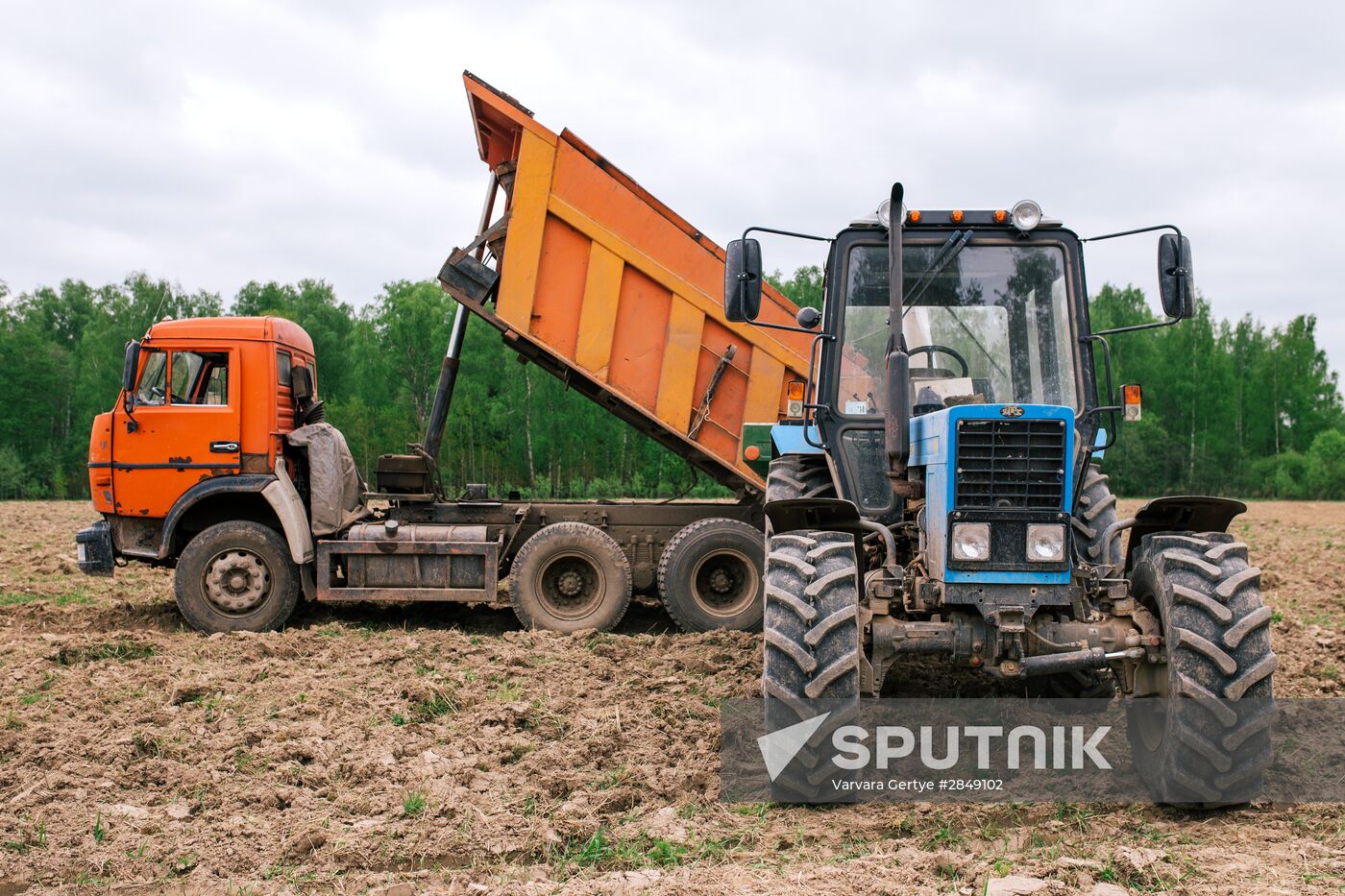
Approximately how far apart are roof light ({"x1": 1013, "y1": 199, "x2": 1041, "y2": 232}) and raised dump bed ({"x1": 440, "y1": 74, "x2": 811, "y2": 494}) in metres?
3.60

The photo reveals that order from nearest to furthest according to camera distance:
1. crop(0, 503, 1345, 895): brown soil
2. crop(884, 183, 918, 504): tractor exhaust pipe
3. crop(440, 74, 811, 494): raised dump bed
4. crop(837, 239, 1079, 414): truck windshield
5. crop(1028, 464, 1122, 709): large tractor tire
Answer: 1. crop(0, 503, 1345, 895): brown soil
2. crop(884, 183, 918, 504): tractor exhaust pipe
3. crop(1028, 464, 1122, 709): large tractor tire
4. crop(837, 239, 1079, 414): truck windshield
5. crop(440, 74, 811, 494): raised dump bed

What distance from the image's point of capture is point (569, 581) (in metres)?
9.12

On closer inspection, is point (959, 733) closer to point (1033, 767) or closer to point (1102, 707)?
point (1033, 767)

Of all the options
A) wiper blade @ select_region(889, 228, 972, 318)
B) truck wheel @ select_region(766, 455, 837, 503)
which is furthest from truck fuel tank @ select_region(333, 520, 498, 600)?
wiper blade @ select_region(889, 228, 972, 318)

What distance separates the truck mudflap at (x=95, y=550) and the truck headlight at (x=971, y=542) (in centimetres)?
728

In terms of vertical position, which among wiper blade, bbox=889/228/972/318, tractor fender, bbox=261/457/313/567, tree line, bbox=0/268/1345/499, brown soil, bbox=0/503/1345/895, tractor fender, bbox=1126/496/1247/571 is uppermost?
tree line, bbox=0/268/1345/499

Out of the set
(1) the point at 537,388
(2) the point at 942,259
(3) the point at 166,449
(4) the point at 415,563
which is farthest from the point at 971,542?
(1) the point at 537,388

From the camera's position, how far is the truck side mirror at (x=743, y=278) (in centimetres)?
540

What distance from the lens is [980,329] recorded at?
19.6ft

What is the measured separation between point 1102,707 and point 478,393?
31.4 metres

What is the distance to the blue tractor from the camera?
14.9ft

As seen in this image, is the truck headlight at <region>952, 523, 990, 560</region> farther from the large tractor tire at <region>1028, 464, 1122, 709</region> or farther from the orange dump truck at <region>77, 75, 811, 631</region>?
the orange dump truck at <region>77, 75, 811, 631</region>

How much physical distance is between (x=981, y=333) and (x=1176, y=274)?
1.05 meters

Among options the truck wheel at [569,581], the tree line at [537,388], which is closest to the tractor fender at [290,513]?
the truck wheel at [569,581]
